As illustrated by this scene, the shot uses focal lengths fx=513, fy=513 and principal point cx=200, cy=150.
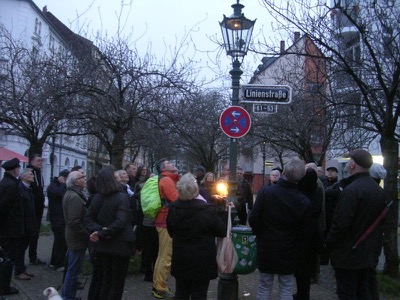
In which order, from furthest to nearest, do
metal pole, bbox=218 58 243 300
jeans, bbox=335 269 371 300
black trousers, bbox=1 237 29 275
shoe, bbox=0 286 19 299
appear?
black trousers, bbox=1 237 29 275 < shoe, bbox=0 286 19 299 < metal pole, bbox=218 58 243 300 < jeans, bbox=335 269 371 300

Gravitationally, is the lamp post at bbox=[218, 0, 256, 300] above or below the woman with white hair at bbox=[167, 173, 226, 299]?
above

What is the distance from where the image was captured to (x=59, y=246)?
372 inches

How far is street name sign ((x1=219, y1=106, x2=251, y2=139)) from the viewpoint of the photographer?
8055 millimetres

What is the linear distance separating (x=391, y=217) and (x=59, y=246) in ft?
19.7

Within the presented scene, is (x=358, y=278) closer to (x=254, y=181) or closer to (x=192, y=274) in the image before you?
(x=192, y=274)

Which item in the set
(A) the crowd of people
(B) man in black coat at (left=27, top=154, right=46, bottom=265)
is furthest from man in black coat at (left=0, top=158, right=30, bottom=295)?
(B) man in black coat at (left=27, top=154, right=46, bottom=265)

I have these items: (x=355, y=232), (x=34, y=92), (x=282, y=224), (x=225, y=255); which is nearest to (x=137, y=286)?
(x=225, y=255)

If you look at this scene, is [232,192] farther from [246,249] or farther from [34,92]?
[34,92]

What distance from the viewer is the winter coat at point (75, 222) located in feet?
22.3

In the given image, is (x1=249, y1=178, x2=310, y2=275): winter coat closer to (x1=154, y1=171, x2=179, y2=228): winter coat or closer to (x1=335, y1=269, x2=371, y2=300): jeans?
(x1=335, y1=269, x2=371, y2=300): jeans

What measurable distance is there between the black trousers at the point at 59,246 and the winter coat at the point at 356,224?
5.62 metres

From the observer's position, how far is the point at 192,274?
545cm

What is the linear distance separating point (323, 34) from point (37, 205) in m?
6.28

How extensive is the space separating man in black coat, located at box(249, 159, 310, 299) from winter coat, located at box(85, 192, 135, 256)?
4.78 ft
